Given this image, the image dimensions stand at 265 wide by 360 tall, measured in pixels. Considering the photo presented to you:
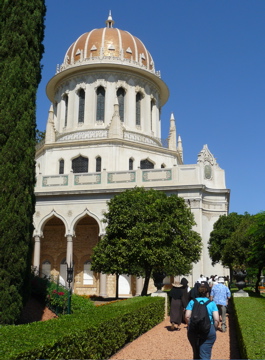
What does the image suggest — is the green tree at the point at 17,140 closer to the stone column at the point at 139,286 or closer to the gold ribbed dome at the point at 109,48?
the stone column at the point at 139,286

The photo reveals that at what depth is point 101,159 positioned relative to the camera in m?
35.2

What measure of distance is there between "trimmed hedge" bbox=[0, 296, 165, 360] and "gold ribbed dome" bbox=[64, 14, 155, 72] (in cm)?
3192

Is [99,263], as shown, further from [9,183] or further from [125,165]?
[125,165]

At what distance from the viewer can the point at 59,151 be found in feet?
121

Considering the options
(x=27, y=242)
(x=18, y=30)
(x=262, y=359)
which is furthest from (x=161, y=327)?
(x=18, y=30)

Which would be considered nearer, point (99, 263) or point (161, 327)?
point (161, 327)

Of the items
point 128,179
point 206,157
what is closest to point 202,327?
point 128,179

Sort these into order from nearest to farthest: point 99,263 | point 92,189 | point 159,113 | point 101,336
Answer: point 101,336 < point 99,263 < point 92,189 < point 159,113

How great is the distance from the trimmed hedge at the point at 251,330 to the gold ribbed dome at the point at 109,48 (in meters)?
31.0

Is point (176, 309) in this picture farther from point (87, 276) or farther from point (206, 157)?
point (87, 276)

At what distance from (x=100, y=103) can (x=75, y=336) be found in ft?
111

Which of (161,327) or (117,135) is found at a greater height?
(117,135)

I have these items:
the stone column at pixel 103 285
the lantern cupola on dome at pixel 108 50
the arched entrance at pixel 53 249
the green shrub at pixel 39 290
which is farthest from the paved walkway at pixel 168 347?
the lantern cupola on dome at pixel 108 50

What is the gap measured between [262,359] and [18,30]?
41.3ft
